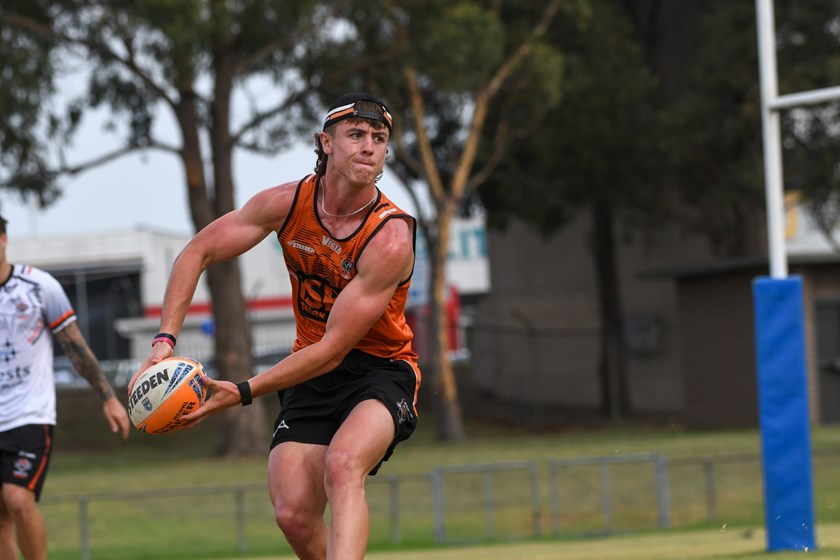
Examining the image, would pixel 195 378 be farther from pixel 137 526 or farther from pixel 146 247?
pixel 146 247

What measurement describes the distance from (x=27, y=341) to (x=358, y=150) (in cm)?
324

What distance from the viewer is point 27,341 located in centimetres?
839

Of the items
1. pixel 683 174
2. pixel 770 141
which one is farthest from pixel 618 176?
pixel 770 141

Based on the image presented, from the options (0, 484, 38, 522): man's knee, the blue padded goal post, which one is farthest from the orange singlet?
the blue padded goal post

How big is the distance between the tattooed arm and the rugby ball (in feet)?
9.10

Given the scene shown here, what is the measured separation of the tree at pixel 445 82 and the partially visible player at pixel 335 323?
853 inches

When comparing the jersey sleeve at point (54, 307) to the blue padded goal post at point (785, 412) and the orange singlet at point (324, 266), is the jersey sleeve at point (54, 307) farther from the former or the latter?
the blue padded goal post at point (785, 412)

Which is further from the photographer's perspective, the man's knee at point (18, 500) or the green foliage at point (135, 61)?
the green foliage at point (135, 61)

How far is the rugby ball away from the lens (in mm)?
5625

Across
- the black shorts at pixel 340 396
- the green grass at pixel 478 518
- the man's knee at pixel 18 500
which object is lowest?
the green grass at pixel 478 518

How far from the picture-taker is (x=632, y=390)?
4084 cm

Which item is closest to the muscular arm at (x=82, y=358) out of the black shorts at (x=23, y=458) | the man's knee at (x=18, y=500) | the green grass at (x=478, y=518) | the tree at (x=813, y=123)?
the black shorts at (x=23, y=458)

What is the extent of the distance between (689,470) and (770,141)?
826cm

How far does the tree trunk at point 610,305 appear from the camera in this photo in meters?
37.8
